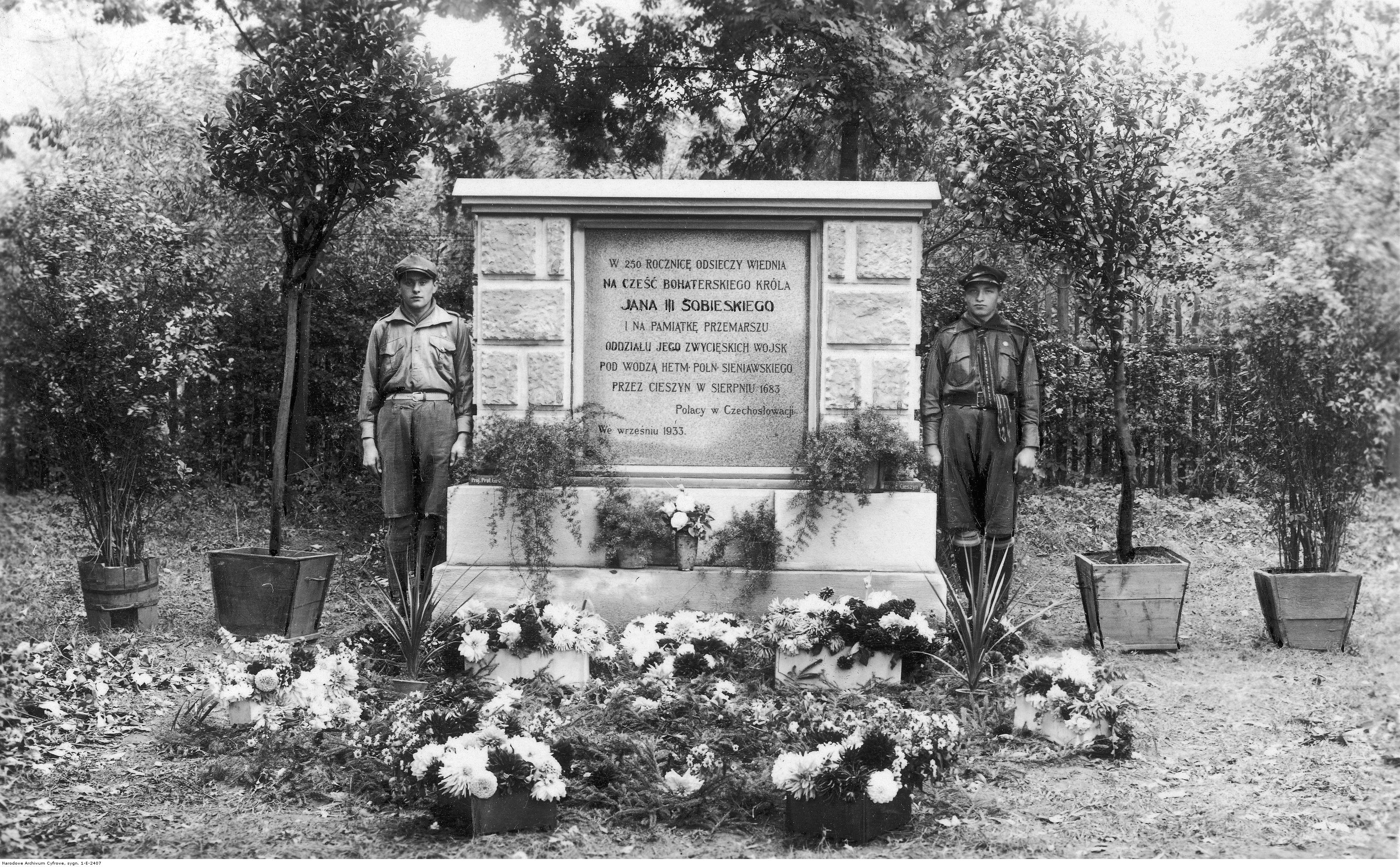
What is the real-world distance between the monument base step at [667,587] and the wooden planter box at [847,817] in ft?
7.86

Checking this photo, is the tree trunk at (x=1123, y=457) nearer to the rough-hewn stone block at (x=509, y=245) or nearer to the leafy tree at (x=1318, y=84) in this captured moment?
the leafy tree at (x=1318, y=84)

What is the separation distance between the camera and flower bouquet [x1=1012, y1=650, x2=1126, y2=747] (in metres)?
4.23

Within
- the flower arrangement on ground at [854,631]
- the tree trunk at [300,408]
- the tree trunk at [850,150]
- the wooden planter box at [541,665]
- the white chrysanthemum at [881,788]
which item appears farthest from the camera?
the tree trunk at [300,408]

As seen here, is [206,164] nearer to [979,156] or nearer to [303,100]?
[303,100]

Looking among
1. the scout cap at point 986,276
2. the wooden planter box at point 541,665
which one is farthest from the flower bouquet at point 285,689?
the scout cap at point 986,276

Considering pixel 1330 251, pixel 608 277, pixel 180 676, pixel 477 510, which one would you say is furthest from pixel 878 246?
pixel 180 676

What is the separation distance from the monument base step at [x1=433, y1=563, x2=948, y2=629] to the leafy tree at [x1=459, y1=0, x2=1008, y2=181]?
13.2 ft

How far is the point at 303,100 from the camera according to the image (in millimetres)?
5805

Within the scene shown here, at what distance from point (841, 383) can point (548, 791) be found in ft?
10.3

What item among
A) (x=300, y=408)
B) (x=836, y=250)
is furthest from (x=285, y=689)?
(x=300, y=408)

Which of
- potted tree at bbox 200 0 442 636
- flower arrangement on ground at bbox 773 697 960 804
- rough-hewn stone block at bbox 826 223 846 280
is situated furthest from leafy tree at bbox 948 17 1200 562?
potted tree at bbox 200 0 442 636

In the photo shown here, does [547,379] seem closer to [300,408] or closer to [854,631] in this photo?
[854,631]

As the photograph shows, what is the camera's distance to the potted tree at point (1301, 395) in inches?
203

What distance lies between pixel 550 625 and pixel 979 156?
3522mm
